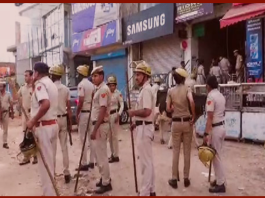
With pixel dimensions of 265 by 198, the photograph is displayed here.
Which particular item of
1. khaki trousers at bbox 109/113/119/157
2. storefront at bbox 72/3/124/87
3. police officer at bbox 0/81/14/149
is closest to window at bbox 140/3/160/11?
storefront at bbox 72/3/124/87

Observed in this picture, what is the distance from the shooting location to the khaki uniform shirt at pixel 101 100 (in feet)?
19.4

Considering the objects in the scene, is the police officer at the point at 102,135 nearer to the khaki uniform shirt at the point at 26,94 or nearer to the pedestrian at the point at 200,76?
the khaki uniform shirt at the point at 26,94

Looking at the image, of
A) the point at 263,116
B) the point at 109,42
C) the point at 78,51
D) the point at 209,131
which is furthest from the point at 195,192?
the point at 78,51

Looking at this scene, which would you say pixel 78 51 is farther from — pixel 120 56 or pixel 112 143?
pixel 112 143

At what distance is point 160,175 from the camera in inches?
275

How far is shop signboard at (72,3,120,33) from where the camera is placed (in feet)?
66.8

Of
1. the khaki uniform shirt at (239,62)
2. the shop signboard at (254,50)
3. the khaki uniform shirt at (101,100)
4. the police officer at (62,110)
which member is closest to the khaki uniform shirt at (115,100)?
the police officer at (62,110)

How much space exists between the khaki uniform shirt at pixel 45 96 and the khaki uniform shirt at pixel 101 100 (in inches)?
35.8

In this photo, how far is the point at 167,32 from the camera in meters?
15.7

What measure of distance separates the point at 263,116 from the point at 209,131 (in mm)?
4423

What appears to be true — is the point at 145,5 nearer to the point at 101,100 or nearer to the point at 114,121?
the point at 114,121

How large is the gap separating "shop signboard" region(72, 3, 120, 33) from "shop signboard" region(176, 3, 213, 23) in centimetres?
564

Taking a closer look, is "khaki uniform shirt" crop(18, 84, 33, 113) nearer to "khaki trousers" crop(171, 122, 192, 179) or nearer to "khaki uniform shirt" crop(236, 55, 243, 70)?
"khaki trousers" crop(171, 122, 192, 179)

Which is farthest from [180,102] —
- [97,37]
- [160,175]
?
[97,37]
